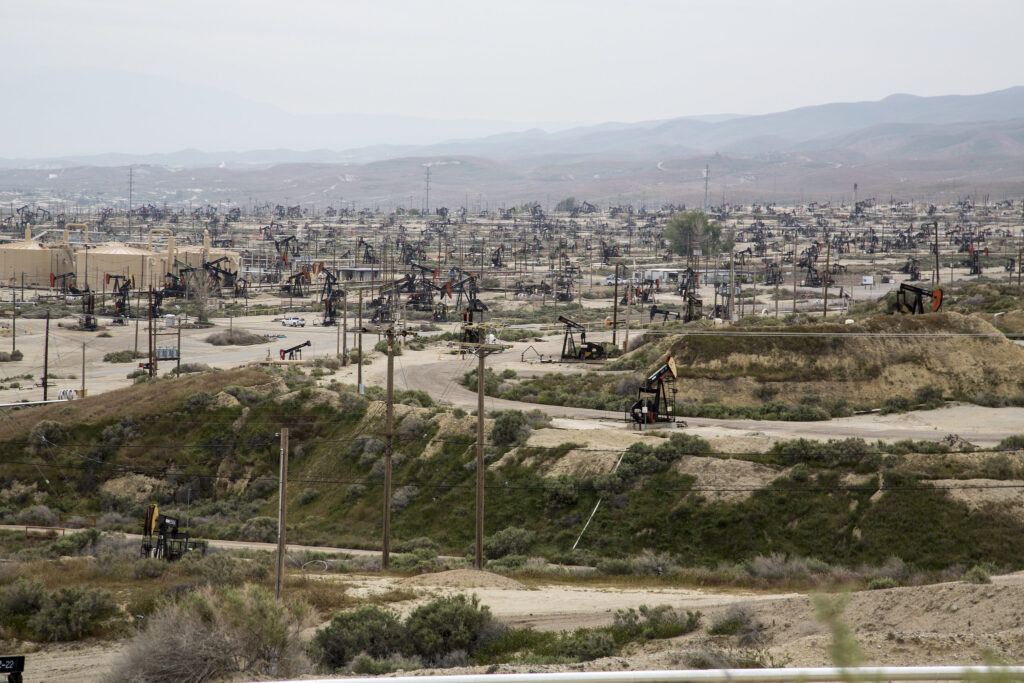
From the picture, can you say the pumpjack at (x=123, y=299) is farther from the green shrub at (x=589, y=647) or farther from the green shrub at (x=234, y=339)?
the green shrub at (x=589, y=647)

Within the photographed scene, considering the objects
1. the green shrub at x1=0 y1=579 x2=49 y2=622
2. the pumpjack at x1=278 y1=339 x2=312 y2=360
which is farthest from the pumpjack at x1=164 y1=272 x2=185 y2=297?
the green shrub at x1=0 y1=579 x2=49 y2=622

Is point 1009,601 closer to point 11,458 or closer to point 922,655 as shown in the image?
point 922,655

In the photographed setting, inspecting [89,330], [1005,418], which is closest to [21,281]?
[89,330]

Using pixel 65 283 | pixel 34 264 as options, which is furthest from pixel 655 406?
pixel 34 264

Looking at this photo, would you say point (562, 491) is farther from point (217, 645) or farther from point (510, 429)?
point (217, 645)

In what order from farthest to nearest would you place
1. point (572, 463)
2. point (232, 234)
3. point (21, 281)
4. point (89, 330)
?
point (232, 234) → point (21, 281) → point (89, 330) → point (572, 463)

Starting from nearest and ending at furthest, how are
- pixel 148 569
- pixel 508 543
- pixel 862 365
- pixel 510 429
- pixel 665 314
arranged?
pixel 148 569 → pixel 508 543 → pixel 510 429 → pixel 862 365 → pixel 665 314
